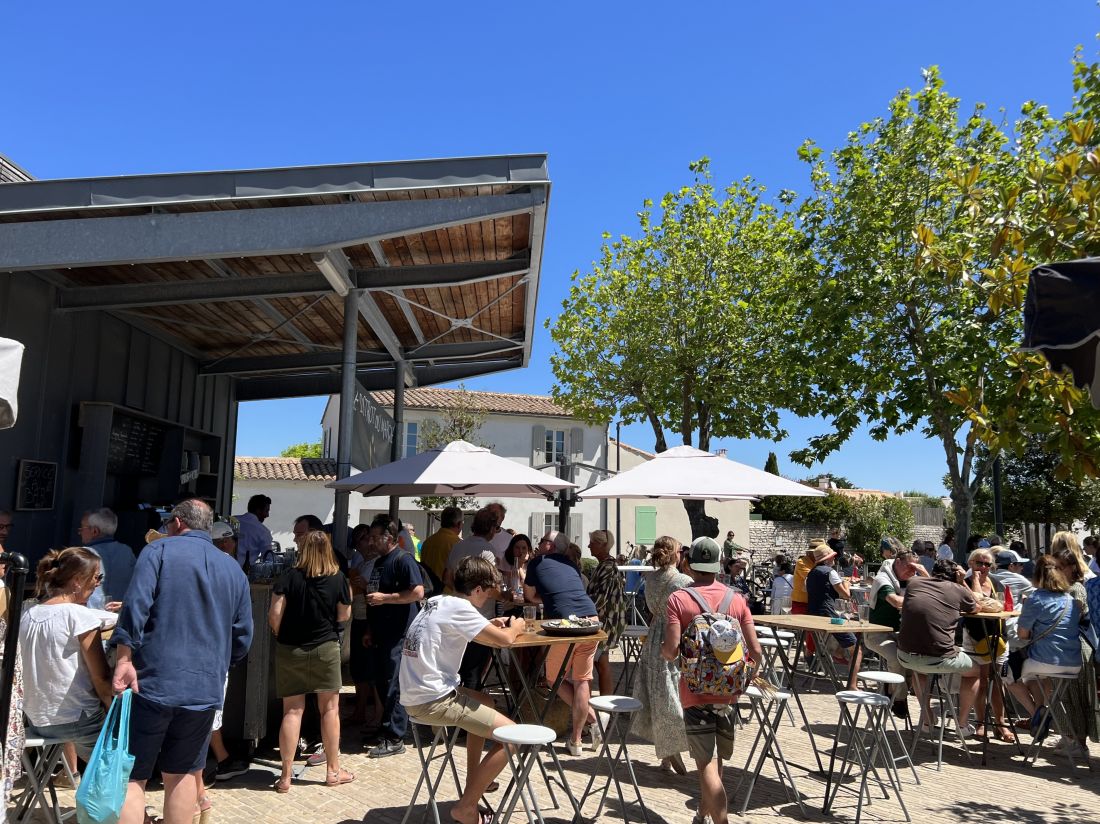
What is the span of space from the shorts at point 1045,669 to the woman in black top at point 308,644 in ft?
17.4

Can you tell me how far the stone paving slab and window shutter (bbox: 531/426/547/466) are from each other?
96.2 ft

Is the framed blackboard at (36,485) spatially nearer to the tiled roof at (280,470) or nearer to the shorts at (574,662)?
the shorts at (574,662)

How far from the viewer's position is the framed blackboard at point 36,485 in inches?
317

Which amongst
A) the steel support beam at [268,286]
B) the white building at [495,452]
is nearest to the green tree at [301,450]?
the white building at [495,452]

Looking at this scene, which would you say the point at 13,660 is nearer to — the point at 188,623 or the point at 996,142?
the point at 188,623

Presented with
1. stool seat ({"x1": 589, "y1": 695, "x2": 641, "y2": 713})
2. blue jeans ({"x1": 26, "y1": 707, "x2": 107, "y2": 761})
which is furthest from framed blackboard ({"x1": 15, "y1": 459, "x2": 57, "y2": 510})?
stool seat ({"x1": 589, "y1": 695, "x2": 641, "y2": 713})

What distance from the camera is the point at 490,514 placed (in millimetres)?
7340

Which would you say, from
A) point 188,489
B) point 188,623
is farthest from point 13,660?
point 188,489

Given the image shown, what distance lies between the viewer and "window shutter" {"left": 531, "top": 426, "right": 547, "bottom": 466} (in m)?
35.9

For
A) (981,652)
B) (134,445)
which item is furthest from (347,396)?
(981,652)

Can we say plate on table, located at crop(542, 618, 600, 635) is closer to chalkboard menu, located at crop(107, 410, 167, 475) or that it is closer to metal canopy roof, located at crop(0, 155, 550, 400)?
metal canopy roof, located at crop(0, 155, 550, 400)

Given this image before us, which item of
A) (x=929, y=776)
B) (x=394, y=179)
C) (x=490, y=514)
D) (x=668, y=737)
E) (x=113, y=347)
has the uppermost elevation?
(x=394, y=179)

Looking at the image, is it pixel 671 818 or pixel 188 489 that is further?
pixel 188 489

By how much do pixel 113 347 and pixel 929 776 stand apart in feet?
31.0
